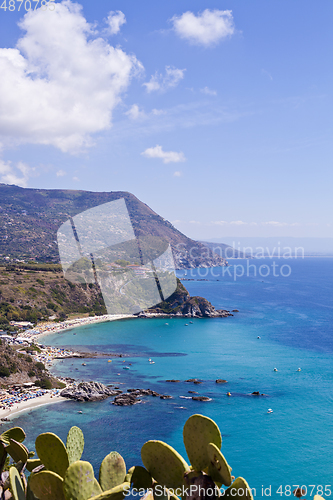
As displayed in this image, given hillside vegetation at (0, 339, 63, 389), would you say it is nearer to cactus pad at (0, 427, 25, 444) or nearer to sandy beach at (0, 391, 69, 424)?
sandy beach at (0, 391, 69, 424)

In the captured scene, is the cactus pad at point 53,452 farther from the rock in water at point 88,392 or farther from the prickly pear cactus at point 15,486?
the rock in water at point 88,392

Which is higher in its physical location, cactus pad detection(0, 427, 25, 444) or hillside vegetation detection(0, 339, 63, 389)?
cactus pad detection(0, 427, 25, 444)

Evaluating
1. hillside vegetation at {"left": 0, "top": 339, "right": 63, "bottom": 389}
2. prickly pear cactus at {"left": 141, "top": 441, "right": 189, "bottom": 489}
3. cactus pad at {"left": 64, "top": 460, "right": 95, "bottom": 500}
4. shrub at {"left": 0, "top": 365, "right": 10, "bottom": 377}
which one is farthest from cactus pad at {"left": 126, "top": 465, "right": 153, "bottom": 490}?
shrub at {"left": 0, "top": 365, "right": 10, "bottom": 377}

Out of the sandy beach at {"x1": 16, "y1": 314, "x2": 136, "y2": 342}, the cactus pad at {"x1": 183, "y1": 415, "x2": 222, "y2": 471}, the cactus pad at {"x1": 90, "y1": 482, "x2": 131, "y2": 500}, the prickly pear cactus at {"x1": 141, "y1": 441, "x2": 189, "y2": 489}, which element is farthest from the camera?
the sandy beach at {"x1": 16, "y1": 314, "x2": 136, "y2": 342}

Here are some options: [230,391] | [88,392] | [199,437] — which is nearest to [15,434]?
[199,437]

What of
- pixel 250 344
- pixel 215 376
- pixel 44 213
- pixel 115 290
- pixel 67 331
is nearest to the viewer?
pixel 215 376

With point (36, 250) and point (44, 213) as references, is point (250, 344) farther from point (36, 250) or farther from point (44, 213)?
point (44, 213)

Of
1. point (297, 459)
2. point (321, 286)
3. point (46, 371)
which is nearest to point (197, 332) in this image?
point (46, 371)
